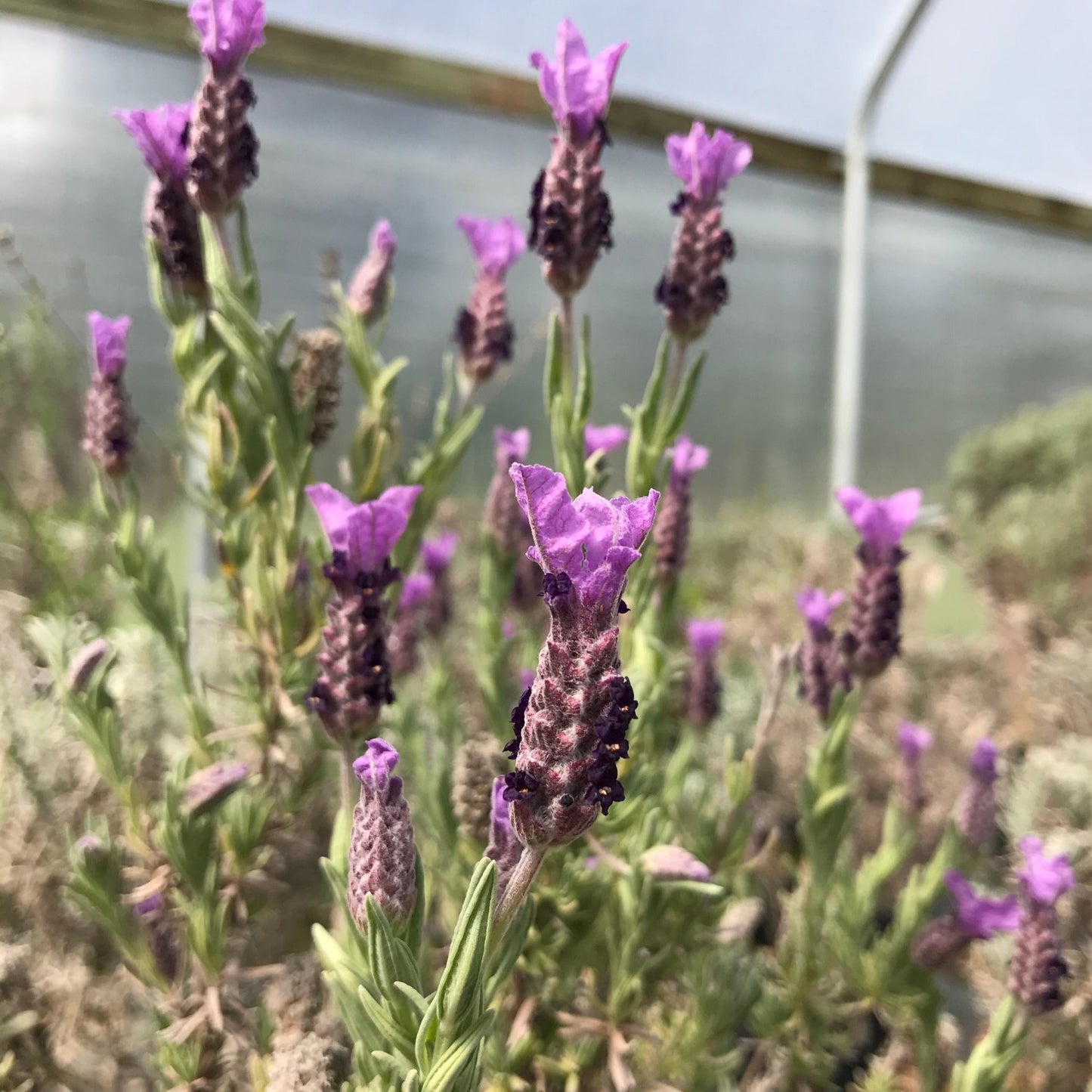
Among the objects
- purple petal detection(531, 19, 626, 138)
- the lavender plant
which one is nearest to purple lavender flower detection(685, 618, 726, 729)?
the lavender plant

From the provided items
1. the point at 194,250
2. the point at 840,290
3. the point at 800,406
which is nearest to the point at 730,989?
the point at 194,250

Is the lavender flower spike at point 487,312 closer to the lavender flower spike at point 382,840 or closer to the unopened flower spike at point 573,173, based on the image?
→ the unopened flower spike at point 573,173

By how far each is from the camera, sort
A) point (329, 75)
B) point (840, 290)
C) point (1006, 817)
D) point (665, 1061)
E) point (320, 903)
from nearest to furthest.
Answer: point (665, 1061)
point (320, 903)
point (1006, 817)
point (329, 75)
point (840, 290)

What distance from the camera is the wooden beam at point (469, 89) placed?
2.37 m

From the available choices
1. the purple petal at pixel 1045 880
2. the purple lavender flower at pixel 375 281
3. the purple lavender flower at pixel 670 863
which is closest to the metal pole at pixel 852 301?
the purple petal at pixel 1045 880

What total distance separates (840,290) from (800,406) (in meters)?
0.61

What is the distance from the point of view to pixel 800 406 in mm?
4059

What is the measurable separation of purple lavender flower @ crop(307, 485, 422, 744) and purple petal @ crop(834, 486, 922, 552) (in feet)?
1.79

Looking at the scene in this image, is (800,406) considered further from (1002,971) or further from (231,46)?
(231,46)

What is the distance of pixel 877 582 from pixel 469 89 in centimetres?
267

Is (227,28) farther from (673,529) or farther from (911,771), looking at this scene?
(911,771)

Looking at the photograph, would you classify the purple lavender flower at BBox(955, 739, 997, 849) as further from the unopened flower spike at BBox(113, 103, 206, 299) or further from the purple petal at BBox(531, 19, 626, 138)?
the unopened flower spike at BBox(113, 103, 206, 299)

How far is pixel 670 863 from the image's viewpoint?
722 mm

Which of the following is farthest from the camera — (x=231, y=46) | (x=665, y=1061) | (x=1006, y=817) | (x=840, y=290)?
(x=840, y=290)
